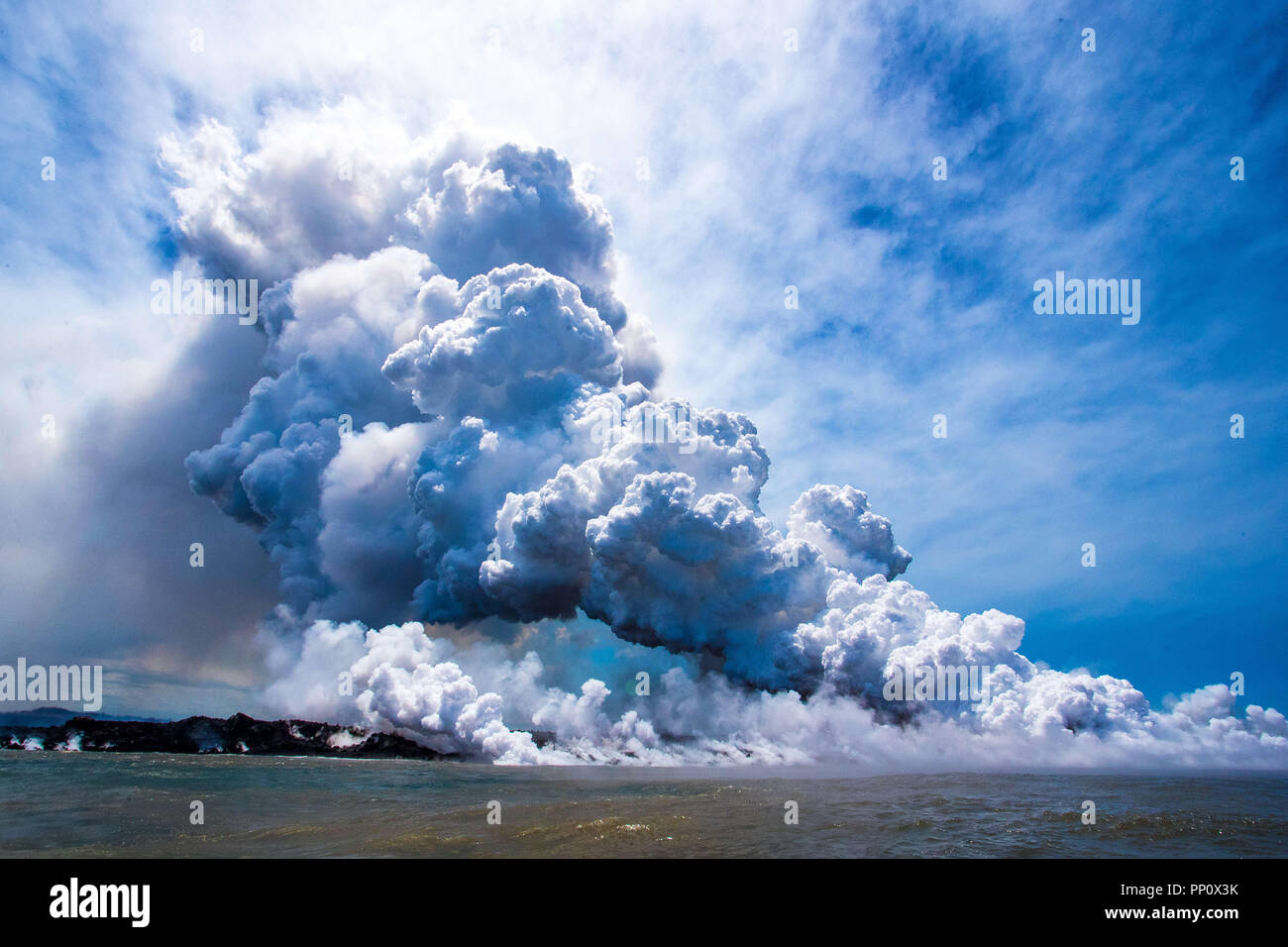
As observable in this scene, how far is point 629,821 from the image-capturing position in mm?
28938

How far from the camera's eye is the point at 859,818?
1224 inches

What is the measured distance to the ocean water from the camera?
23625mm

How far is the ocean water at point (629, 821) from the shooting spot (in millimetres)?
23625

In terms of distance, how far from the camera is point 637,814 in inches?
1243
